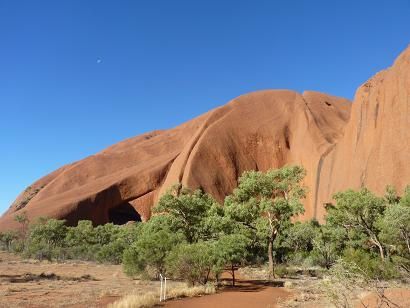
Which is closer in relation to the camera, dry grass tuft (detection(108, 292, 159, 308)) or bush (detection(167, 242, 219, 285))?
dry grass tuft (detection(108, 292, 159, 308))

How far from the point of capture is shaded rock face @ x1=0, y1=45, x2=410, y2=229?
4697 centimetres

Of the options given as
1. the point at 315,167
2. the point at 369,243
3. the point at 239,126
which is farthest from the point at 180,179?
the point at 369,243

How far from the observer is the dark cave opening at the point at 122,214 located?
75688mm

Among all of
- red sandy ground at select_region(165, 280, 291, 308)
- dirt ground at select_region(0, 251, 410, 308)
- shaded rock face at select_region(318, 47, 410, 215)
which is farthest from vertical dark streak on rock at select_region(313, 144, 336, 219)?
red sandy ground at select_region(165, 280, 291, 308)

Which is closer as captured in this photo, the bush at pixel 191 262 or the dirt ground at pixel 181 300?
the dirt ground at pixel 181 300

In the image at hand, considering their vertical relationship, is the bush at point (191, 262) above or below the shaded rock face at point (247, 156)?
below

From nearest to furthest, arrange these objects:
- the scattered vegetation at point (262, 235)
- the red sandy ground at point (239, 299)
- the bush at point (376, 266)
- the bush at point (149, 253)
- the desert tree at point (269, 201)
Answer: the red sandy ground at point (239, 299) → the scattered vegetation at point (262, 235) → the bush at point (376, 266) → the bush at point (149, 253) → the desert tree at point (269, 201)

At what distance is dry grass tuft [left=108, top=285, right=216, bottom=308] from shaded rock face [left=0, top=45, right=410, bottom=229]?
96.8 feet

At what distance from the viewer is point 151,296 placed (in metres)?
15.1

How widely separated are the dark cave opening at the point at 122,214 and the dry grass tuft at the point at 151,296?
5872 cm

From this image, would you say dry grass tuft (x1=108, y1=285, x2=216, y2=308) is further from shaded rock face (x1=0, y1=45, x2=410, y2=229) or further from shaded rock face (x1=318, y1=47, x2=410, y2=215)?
shaded rock face (x1=0, y1=45, x2=410, y2=229)

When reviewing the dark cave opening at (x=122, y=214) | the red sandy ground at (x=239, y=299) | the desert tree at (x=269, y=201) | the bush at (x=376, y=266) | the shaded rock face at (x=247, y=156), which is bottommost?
the red sandy ground at (x=239, y=299)

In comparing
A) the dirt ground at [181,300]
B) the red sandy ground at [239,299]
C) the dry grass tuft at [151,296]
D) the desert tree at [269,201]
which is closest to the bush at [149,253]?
the dirt ground at [181,300]

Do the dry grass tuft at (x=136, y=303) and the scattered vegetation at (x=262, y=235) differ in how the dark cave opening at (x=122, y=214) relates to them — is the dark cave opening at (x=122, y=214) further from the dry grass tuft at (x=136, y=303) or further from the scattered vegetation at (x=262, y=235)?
the dry grass tuft at (x=136, y=303)
